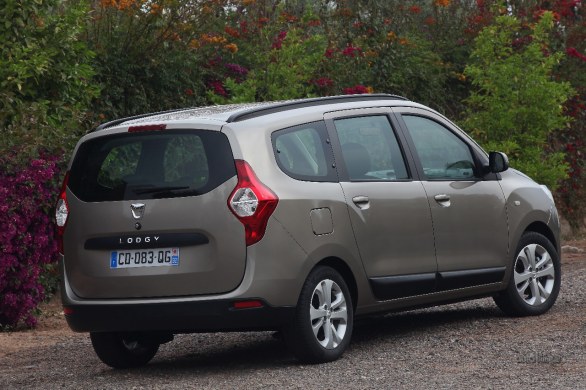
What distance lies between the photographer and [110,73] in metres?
14.9

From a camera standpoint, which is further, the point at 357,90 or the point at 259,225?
the point at 357,90

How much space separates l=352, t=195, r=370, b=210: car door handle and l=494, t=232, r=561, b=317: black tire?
194 centimetres

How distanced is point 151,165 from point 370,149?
1.65m

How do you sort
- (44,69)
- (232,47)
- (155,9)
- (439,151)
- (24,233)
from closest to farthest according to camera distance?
1. (439,151)
2. (24,233)
3. (44,69)
4. (155,9)
5. (232,47)

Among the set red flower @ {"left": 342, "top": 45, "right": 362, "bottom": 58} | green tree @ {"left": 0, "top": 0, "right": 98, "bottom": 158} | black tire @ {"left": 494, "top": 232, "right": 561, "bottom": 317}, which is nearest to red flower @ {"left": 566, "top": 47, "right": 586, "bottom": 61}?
red flower @ {"left": 342, "top": 45, "right": 362, "bottom": 58}

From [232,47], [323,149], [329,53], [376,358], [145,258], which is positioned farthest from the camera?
[329,53]

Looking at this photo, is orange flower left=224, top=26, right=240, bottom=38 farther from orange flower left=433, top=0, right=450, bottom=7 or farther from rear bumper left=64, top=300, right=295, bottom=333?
rear bumper left=64, top=300, right=295, bottom=333

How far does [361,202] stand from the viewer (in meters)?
9.41

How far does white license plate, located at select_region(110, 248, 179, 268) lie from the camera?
342 inches

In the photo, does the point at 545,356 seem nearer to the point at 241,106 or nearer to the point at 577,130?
the point at 241,106

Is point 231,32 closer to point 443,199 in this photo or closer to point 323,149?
point 443,199

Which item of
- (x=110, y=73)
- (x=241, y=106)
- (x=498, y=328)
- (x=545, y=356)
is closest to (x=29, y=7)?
(x=110, y=73)

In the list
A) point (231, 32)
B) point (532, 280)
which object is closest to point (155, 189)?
point (532, 280)

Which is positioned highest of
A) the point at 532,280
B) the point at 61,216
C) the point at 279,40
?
the point at 279,40
